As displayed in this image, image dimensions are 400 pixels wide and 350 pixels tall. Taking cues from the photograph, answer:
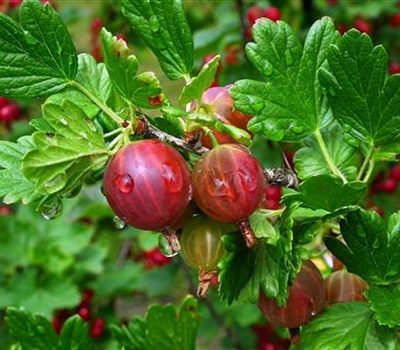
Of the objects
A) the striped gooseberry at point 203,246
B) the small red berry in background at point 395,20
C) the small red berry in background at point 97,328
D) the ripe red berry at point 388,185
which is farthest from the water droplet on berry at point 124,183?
the small red berry in background at point 395,20

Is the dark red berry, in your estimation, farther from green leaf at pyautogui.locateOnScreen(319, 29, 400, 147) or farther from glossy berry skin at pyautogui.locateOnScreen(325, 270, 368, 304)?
green leaf at pyautogui.locateOnScreen(319, 29, 400, 147)

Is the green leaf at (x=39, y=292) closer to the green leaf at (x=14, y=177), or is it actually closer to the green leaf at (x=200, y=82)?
the green leaf at (x=14, y=177)

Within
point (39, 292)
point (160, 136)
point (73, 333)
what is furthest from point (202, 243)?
point (39, 292)

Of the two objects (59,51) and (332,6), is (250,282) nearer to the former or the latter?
(59,51)

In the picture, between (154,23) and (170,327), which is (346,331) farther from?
(154,23)

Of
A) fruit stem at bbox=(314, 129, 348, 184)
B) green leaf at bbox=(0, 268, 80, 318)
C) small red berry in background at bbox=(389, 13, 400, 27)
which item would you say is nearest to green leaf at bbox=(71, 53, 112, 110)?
fruit stem at bbox=(314, 129, 348, 184)

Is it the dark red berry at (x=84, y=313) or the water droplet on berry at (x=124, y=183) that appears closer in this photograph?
the water droplet on berry at (x=124, y=183)
